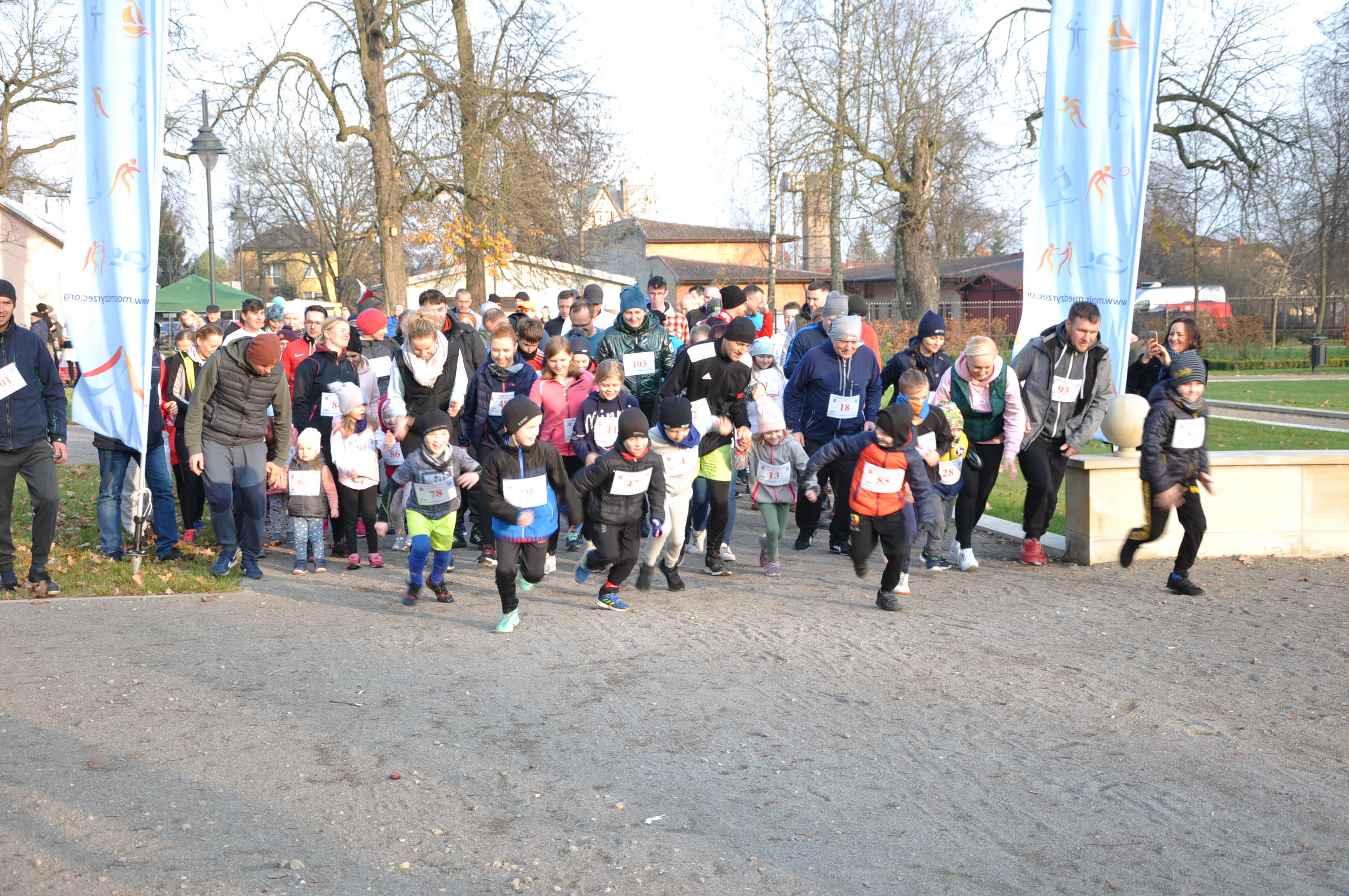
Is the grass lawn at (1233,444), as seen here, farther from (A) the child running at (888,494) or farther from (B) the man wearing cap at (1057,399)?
(A) the child running at (888,494)

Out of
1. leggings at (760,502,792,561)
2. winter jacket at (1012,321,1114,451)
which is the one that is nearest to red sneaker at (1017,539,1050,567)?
winter jacket at (1012,321,1114,451)

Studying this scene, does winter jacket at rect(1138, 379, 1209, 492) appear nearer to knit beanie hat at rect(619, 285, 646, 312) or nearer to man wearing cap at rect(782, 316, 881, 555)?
man wearing cap at rect(782, 316, 881, 555)

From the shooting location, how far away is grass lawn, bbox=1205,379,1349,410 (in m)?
21.0

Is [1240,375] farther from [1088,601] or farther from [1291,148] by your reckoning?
[1088,601]

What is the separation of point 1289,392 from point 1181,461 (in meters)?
18.4

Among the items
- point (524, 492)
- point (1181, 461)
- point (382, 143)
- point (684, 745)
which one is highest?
point (382, 143)

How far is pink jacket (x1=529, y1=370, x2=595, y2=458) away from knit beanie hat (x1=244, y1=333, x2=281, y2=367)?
6.50 ft

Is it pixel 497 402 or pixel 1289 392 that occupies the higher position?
pixel 497 402

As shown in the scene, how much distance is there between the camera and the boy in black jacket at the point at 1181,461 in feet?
25.8

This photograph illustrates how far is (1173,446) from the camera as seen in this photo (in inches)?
310

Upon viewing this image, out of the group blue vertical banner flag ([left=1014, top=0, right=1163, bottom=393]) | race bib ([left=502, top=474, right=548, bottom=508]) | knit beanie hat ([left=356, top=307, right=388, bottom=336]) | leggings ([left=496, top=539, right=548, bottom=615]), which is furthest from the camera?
blue vertical banner flag ([left=1014, top=0, right=1163, bottom=393])

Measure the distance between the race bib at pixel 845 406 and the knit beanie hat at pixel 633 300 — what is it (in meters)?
2.01

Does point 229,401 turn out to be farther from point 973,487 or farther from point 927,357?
point 973,487

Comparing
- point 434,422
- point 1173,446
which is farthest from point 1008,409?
point 434,422
